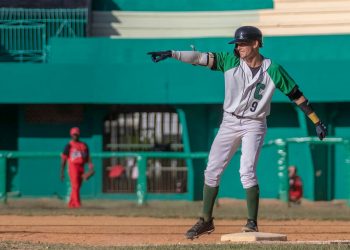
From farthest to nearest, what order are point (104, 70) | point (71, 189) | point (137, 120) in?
→ 1. point (137, 120)
2. point (104, 70)
3. point (71, 189)

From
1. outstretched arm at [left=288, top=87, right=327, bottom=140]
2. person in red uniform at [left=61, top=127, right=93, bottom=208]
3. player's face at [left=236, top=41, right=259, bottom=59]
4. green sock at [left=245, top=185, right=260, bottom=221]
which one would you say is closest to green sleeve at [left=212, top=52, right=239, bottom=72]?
player's face at [left=236, top=41, right=259, bottom=59]

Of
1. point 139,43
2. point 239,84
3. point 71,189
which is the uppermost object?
point 139,43

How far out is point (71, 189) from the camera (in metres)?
22.5

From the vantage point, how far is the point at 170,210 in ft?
64.4

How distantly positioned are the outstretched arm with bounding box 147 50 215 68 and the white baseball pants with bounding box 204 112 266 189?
59 cm

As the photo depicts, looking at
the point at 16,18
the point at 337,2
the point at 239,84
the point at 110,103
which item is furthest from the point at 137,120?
the point at 239,84

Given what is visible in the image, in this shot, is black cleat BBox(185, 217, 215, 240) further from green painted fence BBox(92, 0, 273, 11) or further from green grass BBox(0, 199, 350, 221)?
green painted fence BBox(92, 0, 273, 11)

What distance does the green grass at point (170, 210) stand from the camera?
1764cm

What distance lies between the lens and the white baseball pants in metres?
11.1

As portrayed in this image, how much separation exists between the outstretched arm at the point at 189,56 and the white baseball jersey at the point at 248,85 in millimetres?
85

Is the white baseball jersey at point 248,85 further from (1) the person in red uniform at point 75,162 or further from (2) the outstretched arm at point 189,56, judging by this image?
(1) the person in red uniform at point 75,162

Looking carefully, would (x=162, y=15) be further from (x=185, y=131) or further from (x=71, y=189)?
(x=71, y=189)

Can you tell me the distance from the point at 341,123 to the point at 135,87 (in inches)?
196

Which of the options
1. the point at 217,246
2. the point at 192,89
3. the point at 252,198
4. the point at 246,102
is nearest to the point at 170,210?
the point at 192,89
